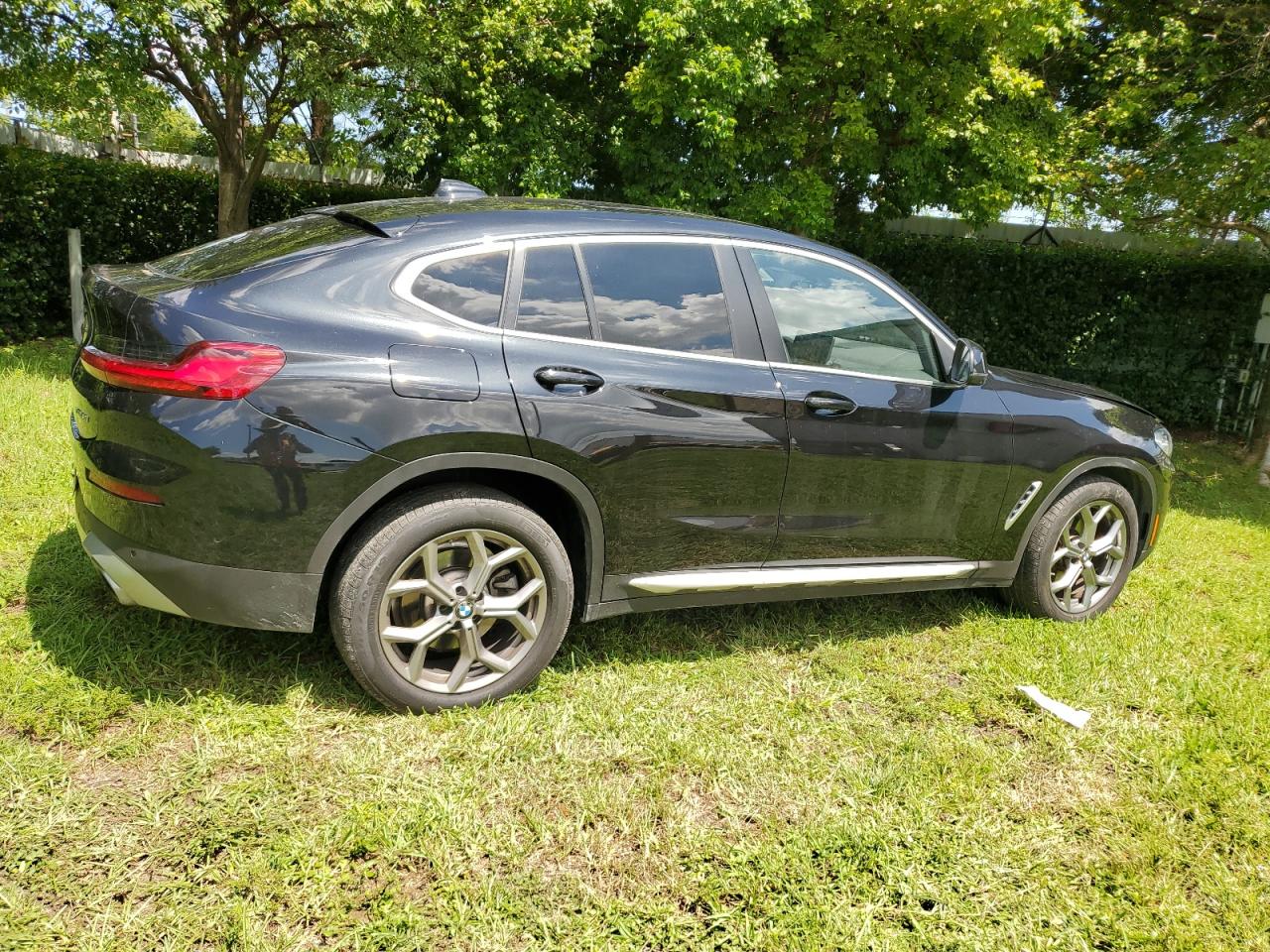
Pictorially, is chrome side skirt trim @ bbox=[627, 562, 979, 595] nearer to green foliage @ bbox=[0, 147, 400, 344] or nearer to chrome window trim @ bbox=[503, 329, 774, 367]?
chrome window trim @ bbox=[503, 329, 774, 367]

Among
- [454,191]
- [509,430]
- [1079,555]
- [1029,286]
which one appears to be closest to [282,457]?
[509,430]

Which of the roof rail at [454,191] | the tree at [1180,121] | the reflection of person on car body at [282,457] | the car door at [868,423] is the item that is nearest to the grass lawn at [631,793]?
the car door at [868,423]

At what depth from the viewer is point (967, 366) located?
384cm

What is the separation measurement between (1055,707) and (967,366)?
4.66ft

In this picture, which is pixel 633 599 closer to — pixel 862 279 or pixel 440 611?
pixel 440 611

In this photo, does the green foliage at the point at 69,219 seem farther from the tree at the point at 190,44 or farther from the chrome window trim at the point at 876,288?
the chrome window trim at the point at 876,288

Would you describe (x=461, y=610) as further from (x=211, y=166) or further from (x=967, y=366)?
(x=211, y=166)

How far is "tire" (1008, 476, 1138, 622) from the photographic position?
4367 millimetres

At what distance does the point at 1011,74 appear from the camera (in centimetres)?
877

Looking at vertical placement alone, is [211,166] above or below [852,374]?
above

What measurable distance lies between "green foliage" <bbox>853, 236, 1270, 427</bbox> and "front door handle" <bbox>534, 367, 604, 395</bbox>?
9017 mm

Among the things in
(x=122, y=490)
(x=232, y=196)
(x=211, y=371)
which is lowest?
(x=122, y=490)

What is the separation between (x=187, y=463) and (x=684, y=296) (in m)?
1.80

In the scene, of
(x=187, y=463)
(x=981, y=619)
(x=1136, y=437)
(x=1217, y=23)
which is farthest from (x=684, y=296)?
(x=1217, y=23)
